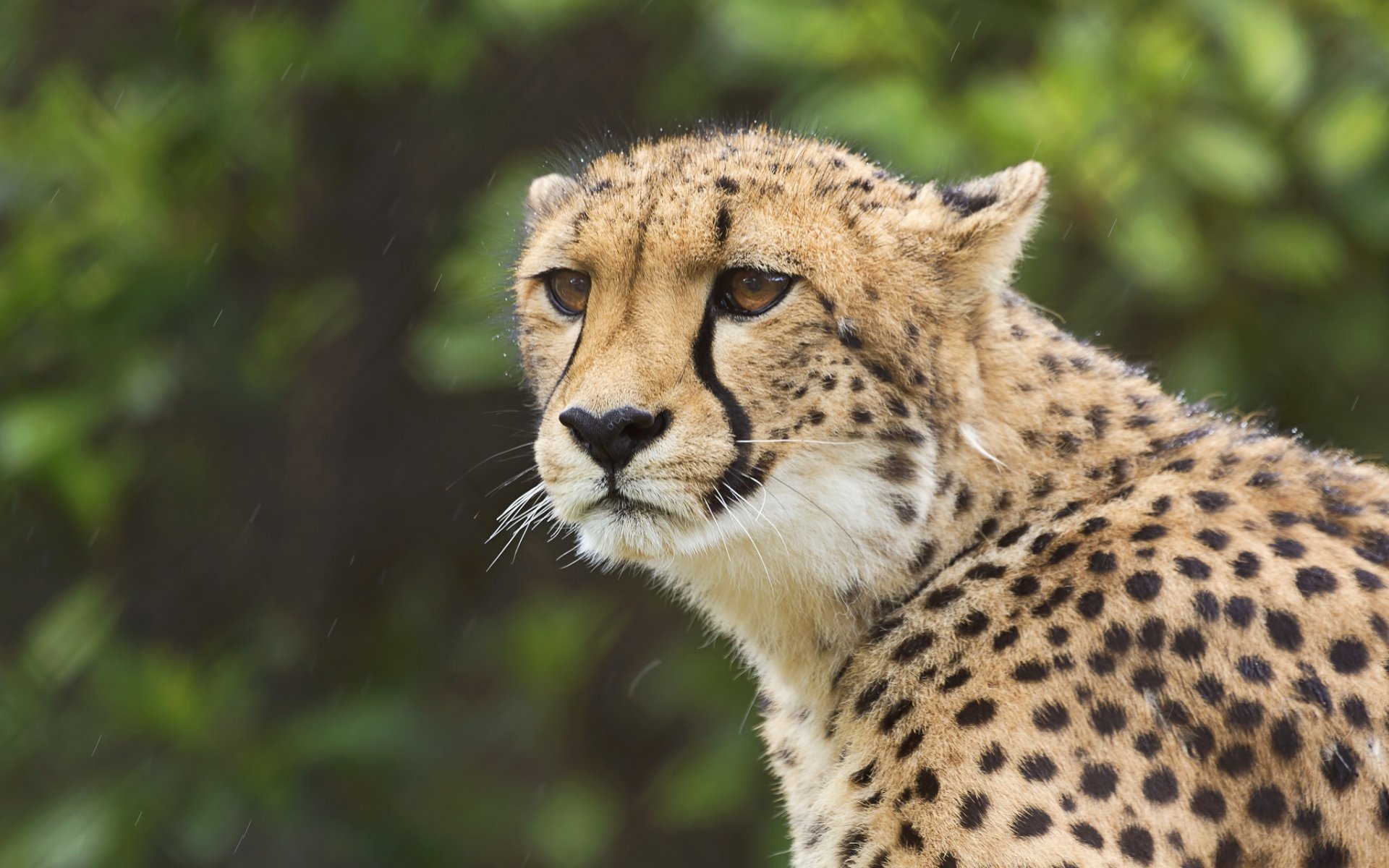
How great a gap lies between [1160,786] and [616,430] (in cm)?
68

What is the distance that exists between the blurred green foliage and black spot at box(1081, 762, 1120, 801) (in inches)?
64.9

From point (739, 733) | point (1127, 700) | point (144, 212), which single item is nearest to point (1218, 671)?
point (1127, 700)

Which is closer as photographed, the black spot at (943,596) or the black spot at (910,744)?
the black spot at (910,744)

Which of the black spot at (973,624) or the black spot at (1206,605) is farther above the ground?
the black spot at (1206,605)

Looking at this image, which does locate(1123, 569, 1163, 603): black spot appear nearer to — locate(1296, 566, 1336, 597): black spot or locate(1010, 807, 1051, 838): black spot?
locate(1296, 566, 1336, 597): black spot

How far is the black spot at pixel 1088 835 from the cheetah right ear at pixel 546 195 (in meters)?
1.08

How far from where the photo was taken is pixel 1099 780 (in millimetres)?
1723

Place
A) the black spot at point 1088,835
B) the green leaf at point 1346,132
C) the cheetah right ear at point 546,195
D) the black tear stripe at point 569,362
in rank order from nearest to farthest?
the black spot at point 1088,835, the black tear stripe at point 569,362, the cheetah right ear at point 546,195, the green leaf at point 1346,132

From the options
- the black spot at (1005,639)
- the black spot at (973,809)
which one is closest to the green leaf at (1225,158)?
the black spot at (1005,639)

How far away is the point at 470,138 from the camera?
13.5 feet

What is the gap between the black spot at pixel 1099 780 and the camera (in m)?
1.72

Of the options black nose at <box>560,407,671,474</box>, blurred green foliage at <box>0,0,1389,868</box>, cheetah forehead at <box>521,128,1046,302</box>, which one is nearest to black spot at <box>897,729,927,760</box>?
black nose at <box>560,407,671,474</box>

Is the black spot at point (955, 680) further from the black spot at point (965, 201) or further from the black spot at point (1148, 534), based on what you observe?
the black spot at point (965, 201)

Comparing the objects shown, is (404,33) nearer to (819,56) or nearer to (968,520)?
(819,56)
